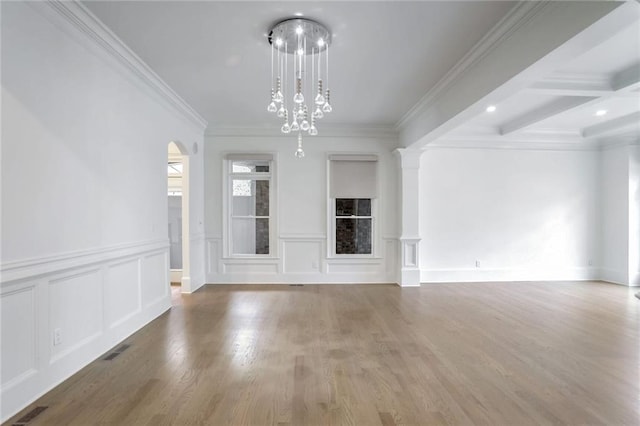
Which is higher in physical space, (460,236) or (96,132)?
(96,132)

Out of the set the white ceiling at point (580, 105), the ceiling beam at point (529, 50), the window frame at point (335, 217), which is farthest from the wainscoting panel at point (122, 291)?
the white ceiling at point (580, 105)

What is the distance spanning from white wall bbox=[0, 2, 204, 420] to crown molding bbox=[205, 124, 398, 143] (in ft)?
6.83

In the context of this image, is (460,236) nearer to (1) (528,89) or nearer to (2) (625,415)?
(1) (528,89)

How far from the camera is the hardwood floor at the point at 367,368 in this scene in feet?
6.75

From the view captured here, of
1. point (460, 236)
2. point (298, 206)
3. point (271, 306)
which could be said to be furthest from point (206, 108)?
point (460, 236)

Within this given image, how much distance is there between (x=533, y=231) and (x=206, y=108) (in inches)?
246

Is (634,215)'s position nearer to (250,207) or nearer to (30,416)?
(250,207)

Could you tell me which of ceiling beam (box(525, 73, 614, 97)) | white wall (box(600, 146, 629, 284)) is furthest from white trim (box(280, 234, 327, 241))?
white wall (box(600, 146, 629, 284))

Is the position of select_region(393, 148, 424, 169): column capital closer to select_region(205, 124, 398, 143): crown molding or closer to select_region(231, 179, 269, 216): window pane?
select_region(205, 124, 398, 143): crown molding

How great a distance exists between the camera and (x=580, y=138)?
19.9 feet

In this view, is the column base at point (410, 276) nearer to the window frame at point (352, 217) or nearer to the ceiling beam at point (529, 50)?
the window frame at point (352, 217)

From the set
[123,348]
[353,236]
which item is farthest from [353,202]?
[123,348]

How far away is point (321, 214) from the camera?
589cm

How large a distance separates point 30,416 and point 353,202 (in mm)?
4931
